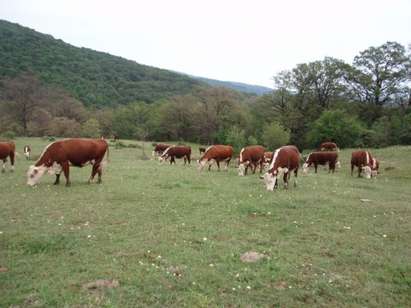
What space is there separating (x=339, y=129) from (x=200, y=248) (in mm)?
53826

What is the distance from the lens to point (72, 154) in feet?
55.7

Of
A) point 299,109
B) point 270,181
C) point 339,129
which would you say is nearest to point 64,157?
point 270,181

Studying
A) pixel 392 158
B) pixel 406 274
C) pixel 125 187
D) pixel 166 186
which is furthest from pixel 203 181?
pixel 392 158

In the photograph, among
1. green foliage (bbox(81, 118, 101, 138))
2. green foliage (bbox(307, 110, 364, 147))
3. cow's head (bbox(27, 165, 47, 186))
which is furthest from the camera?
green foliage (bbox(81, 118, 101, 138))

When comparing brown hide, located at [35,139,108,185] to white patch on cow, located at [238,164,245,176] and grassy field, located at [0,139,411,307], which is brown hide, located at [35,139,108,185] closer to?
grassy field, located at [0,139,411,307]

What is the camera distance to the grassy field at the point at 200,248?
671cm

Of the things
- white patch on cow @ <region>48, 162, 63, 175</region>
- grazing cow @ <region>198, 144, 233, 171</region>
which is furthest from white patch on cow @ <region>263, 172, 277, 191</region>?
grazing cow @ <region>198, 144, 233, 171</region>

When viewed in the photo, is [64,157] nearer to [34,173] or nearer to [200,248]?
[34,173]

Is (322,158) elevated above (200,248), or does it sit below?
above

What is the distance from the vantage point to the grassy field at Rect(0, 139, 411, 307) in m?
6.71

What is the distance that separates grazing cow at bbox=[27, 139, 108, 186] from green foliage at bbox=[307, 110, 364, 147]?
48.0 m

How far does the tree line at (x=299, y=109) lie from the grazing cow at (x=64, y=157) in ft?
134

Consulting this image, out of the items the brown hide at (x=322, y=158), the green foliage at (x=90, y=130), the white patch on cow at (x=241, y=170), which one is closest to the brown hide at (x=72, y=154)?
the white patch on cow at (x=241, y=170)

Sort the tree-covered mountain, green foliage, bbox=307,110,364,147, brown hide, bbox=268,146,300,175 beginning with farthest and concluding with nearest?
the tree-covered mountain → green foliage, bbox=307,110,364,147 → brown hide, bbox=268,146,300,175
